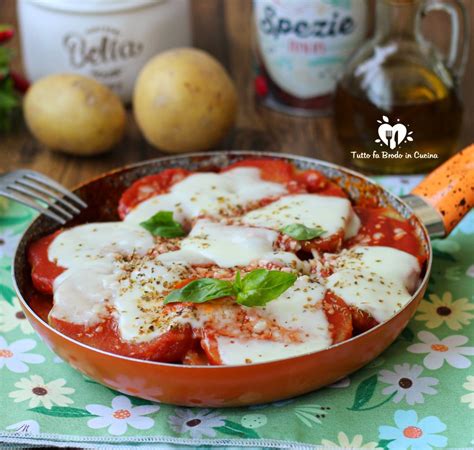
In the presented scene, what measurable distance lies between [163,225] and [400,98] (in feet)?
2.75

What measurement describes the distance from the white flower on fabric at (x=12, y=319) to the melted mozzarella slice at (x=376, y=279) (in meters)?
0.59

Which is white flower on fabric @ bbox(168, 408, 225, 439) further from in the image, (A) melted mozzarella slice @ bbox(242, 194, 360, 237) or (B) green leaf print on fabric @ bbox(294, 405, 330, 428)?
(A) melted mozzarella slice @ bbox(242, 194, 360, 237)

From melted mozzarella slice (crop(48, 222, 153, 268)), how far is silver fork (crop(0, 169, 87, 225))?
0.10m

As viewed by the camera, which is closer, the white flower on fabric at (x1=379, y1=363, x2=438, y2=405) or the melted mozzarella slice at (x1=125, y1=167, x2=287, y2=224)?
the white flower on fabric at (x1=379, y1=363, x2=438, y2=405)

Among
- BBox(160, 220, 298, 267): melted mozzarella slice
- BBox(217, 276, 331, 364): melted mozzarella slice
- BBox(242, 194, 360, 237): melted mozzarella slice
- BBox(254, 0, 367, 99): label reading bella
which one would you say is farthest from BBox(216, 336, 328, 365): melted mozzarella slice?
BBox(254, 0, 367, 99): label reading bella

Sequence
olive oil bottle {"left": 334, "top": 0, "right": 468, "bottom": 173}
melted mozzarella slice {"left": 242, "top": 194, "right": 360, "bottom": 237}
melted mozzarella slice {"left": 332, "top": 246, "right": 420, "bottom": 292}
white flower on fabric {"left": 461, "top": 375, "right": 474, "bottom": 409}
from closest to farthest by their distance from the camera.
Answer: white flower on fabric {"left": 461, "top": 375, "right": 474, "bottom": 409} < melted mozzarella slice {"left": 332, "top": 246, "right": 420, "bottom": 292} < melted mozzarella slice {"left": 242, "top": 194, "right": 360, "bottom": 237} < olive oil bottle {"left": 334, "top": 0, "right": 468, "bottom": 173}

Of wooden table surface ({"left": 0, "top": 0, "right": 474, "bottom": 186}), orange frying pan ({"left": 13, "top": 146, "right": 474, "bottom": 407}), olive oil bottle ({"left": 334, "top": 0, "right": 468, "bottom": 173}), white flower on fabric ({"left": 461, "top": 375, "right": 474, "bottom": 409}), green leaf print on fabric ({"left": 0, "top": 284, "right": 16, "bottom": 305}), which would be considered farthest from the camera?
wooden table surface ({"left": 0, "top": 0, "right": 474, "bottom": 186})

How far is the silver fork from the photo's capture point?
1731mm

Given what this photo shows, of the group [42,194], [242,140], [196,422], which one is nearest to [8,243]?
[42,194]

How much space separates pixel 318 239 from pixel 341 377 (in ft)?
0.96

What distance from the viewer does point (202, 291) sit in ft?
4.31

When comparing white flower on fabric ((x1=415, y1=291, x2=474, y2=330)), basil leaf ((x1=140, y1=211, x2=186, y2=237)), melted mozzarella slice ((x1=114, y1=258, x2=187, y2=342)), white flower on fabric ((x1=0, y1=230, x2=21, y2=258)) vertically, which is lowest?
white flower on fabric ((x1=0, y1=230, x2=21, y2=258))

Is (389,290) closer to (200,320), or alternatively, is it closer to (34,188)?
(200,320)

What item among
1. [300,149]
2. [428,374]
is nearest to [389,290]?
[428,374]
